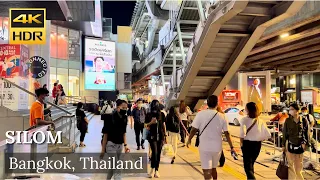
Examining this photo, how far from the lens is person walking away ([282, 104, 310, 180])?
5.94 metres

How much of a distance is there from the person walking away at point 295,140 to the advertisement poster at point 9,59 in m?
11.3

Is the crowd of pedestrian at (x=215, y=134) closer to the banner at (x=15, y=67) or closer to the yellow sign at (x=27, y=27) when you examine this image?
the yellow sign at (x=27, y=27)

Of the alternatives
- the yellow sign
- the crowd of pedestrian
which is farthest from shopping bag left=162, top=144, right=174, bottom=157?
the yellow sign

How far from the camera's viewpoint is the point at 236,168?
796 cm

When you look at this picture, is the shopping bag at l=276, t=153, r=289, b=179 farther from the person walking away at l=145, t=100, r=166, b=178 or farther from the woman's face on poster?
the woman's face on poster

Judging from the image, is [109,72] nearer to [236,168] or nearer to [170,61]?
[170,61]

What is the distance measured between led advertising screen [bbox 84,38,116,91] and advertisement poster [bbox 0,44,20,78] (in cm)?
1916

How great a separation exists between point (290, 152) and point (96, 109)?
91.9 feet

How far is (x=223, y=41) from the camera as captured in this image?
11211mm

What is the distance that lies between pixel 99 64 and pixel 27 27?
24.6 m

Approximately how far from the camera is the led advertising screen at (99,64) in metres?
33.2

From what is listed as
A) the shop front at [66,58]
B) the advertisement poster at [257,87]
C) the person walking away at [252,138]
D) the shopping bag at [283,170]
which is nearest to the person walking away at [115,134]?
the person walking away at [252,138]

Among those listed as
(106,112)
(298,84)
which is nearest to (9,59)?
(106,112)

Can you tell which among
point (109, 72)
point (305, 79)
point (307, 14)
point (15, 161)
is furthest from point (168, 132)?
point (305, 79)
